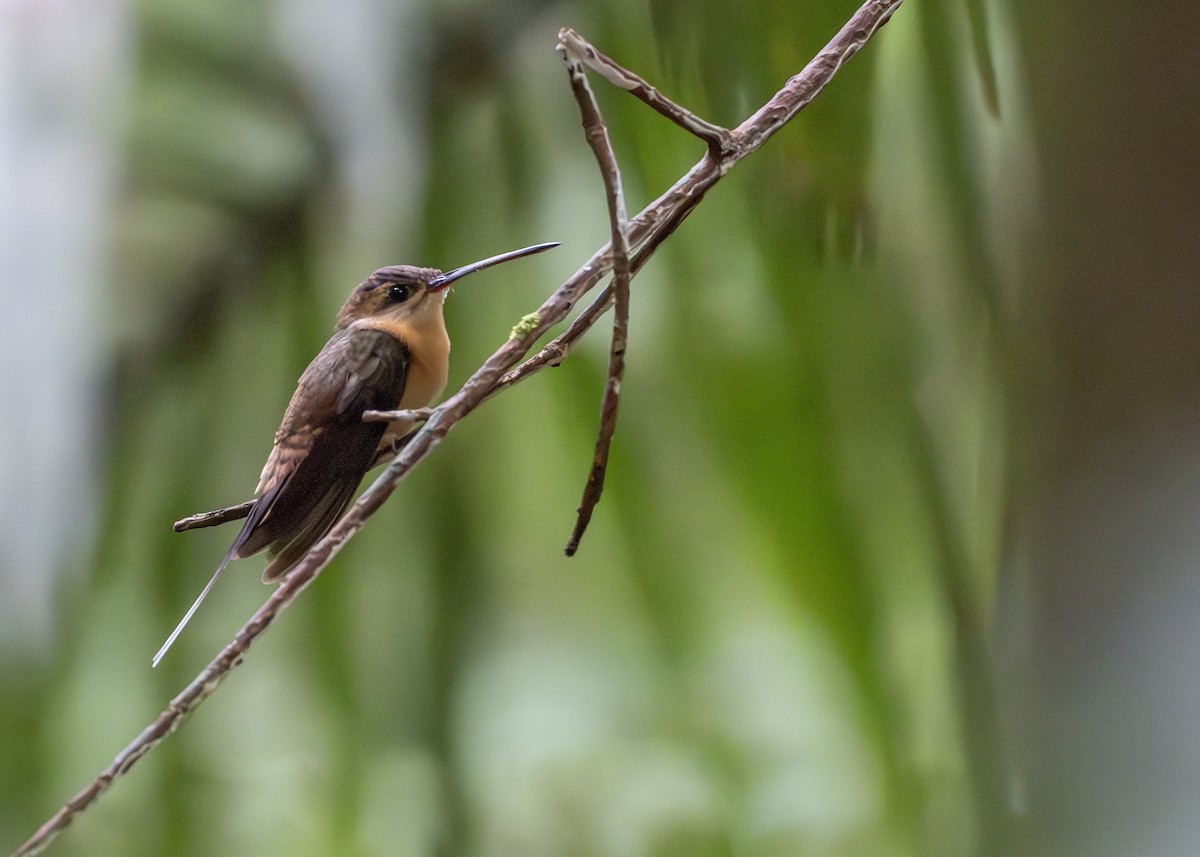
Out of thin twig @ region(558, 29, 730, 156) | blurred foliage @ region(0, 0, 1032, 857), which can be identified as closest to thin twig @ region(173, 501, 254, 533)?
blurred foliage @ region(0, 0, 1032, 857)

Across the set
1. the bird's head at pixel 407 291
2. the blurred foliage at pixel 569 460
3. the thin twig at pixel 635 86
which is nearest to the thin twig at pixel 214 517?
the blurred foliage at pixel 569 460

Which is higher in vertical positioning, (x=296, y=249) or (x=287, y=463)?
(x=296, y=249)

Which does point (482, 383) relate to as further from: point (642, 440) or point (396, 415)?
point (642, 440)

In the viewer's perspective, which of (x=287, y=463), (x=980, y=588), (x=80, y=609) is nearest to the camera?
(x=287, y=463)

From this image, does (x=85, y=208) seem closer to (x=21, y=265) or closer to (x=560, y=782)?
(x=21, y=265)

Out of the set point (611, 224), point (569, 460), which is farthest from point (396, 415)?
point (569, 460)

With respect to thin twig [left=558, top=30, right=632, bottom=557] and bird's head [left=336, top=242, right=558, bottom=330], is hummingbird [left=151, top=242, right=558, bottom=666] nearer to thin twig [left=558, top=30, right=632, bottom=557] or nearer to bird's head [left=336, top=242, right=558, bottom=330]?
bird's head [left=336, top=242, right=558, bottom=330]

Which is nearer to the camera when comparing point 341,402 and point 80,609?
point 341,402

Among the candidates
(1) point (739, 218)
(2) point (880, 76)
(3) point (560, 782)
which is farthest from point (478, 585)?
(2) point (880, 76)

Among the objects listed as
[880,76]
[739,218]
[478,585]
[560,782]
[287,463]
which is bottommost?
[560,782]
